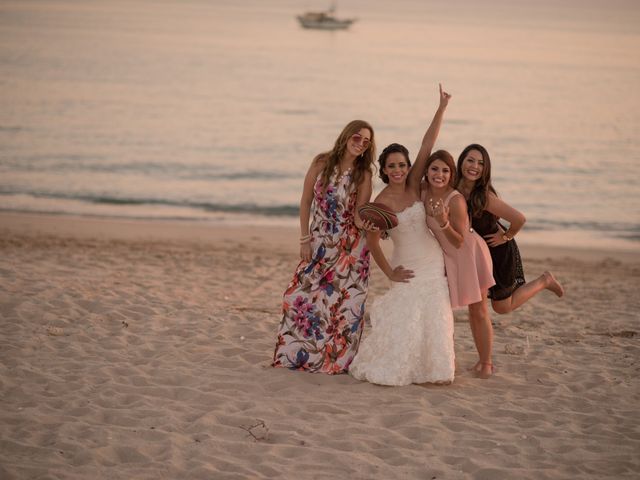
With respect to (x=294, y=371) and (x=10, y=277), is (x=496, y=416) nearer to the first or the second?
(x=294, y=371)

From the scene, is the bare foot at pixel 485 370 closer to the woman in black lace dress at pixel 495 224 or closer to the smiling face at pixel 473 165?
the woman in black lace dress at pixel 495 224

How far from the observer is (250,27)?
84562 millimetres

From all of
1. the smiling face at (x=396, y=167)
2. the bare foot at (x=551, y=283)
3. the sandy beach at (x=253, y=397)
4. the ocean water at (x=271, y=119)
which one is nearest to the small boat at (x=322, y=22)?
the ocean water at (x=271, y=119)

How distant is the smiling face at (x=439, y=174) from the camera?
5781 millimetres

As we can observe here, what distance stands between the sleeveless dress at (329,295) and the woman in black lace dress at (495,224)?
34.4 inches

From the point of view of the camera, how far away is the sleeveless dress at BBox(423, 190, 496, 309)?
19.2 ft

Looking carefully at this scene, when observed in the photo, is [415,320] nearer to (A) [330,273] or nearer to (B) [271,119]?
(A) [330,273]

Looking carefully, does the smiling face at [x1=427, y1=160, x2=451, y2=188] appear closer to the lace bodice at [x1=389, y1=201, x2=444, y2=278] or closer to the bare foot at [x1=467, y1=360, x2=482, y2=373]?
the lace bodice at [x1=389, y1=201, x2=444, y2=278]

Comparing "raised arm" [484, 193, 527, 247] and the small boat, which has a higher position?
the small boat

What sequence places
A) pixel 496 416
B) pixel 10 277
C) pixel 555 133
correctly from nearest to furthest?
pixel 496 416 < pixel 10 277 < pixel 555 133

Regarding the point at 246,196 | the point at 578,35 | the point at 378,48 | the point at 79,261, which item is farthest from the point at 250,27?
the point at 79,261

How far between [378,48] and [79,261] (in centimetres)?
5959

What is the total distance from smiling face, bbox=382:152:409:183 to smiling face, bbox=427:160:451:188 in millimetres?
188

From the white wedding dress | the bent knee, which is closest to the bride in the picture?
the white wedding dress
